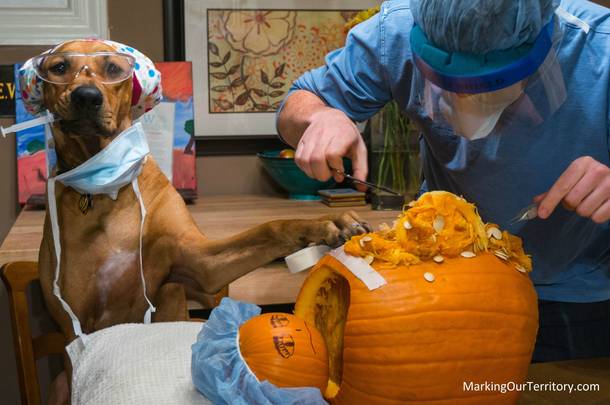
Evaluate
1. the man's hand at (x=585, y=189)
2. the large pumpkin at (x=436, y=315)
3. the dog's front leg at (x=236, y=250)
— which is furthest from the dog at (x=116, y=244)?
the man's hand at (x=585, y=189)

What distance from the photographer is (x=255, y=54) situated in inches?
96.9

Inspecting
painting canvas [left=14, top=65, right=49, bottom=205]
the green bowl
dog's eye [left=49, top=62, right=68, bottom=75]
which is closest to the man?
dog's eye [left=49, top=62, right=68, bottom=75]

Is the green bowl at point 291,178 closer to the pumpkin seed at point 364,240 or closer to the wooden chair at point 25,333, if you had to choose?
the wooden chair at point 25,333

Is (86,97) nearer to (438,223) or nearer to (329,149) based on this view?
(329,149)

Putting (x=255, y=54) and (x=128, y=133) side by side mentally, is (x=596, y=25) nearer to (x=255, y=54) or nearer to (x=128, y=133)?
(x=128, y=133)

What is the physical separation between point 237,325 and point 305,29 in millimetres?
1708

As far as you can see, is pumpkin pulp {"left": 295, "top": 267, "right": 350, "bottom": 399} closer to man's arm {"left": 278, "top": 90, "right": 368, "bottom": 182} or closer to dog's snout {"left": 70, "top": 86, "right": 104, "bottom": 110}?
man's arm {"left": 278, "top": 90, "right": 368, "bottom": 182}

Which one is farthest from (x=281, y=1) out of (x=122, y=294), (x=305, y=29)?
(x=122, y=294)

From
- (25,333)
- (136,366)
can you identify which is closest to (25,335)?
(25,333)

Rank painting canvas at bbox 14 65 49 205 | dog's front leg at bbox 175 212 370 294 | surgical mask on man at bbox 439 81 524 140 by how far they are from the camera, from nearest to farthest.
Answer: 1. surgical mask on man at bbox 439 81 524 140
2. dog's front leg at bbox 175 212 370 294
3. painting canvas at bbox 14 65 49 205

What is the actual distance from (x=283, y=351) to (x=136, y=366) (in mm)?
301

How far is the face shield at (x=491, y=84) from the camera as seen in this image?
92cm

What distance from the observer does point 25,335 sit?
1.79 meters

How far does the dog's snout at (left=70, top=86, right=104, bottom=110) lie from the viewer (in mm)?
1353
